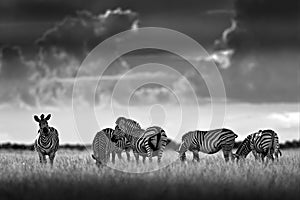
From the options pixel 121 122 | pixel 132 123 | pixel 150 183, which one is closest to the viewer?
pixel 150 183

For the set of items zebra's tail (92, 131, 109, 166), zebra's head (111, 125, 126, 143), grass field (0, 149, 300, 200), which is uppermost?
zebra's head (111, 125, 126, 143)

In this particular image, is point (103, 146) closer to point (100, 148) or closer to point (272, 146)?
point (100, 148)

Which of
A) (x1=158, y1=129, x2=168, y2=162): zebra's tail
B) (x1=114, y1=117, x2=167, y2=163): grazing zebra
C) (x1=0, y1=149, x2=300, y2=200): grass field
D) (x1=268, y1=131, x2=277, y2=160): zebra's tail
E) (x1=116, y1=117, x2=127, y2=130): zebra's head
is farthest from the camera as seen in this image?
(x1=116, y1=117, x2=127, y2=130): zebra's head

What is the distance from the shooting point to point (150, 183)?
15086 mm

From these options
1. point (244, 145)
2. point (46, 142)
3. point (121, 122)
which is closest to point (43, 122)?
point (46, 142)

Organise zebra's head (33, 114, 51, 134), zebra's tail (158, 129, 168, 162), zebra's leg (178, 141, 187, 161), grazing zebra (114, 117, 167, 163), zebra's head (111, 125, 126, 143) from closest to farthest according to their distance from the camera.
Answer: zebra's head (33, 114, 51, 134), zebra's head (111, 125, 126, 143), grazing zebra (114, 117, 167, 163), zebra's tail (158, 129, 168, 162), zebra's leg (178, 141, 187, 161)

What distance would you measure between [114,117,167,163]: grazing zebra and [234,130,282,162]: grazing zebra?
364cm

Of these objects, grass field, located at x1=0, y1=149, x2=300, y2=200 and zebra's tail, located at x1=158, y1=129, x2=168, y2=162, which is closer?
grass field, located at x1=0, y1=149, x2=300, y2=200

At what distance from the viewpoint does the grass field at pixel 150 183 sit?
13.6 meters

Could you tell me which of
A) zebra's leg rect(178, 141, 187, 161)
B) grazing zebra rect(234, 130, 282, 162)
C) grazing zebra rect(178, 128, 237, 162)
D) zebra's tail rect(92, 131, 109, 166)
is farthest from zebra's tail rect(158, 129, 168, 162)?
grazing zebra rect(234, 130, 282, 162)

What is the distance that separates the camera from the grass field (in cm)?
1362

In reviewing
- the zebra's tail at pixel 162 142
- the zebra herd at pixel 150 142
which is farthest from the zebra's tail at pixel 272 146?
the zebra's tail at pixel 162 142

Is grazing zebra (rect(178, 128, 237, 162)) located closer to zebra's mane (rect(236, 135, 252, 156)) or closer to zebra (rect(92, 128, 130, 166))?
zebra's mane (rect(236, 135, 252, 156))

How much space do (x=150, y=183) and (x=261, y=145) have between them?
950cm
